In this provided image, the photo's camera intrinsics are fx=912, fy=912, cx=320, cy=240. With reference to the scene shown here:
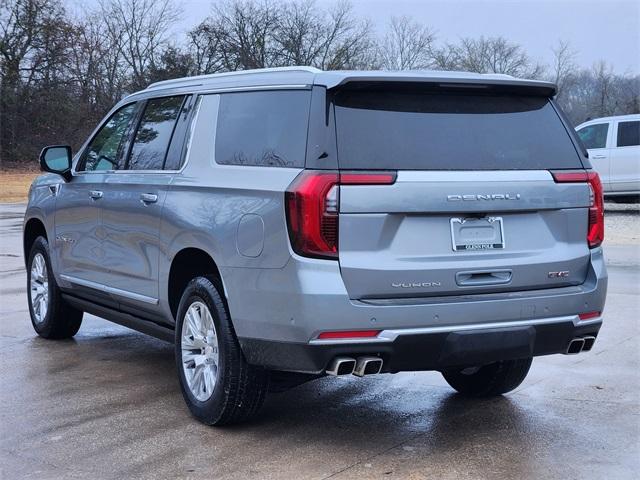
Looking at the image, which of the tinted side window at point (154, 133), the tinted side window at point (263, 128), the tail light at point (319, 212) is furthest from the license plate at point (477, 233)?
the tinted side window at point (154, 133)

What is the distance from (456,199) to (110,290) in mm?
2785

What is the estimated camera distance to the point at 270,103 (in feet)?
16.1

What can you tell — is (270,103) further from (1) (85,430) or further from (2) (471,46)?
(2) (471,46)

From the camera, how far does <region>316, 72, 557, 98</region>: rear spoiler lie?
14.6 ft

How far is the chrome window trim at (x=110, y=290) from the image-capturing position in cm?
570

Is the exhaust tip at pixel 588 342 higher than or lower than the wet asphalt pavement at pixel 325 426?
higher

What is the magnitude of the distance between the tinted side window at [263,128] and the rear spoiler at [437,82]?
218mm

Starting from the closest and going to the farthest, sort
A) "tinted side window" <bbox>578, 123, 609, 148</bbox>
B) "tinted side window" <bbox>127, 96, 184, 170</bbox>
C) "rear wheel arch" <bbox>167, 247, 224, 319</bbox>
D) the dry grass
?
"rear wheel arch" <bbox>167, 247, 224, 319</bbox> < "tinted side window" <bbox>127, 96, 184, 170</bbox> < "tinted side window" <bbox>578, 123, 609, 148</bbox> < the dry grass

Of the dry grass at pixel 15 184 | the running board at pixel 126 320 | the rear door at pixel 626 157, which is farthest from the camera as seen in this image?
the dry grass at pixel 15 184

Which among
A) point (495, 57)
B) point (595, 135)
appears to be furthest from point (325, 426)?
point (495, 57)

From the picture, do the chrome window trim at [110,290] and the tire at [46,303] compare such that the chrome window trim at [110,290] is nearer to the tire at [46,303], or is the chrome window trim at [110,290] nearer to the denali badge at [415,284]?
the tire at [46,303]

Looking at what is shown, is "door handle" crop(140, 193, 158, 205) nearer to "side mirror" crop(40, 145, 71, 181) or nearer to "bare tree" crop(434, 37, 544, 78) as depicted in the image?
"side mirror" crop(40, 145, 71, 181)

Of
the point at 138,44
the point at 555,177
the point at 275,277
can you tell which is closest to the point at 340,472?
the point at 275,277

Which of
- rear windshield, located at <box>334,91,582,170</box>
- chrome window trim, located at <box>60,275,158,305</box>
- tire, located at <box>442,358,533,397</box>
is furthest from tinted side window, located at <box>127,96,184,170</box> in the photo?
tire, located at <box>442,358,533,397</box>
